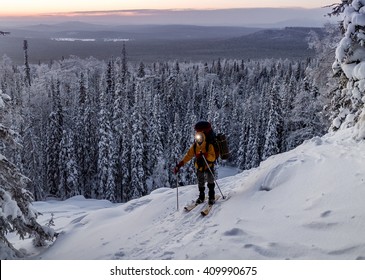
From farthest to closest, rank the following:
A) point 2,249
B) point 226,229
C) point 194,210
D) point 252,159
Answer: point 252,159 → point 194,210 → point 2,249 → point 226,229

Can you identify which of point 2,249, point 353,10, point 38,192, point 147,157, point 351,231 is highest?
point 353,10

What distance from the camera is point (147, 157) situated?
5044cm

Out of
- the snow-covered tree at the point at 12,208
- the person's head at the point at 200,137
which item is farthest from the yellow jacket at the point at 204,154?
the snow-covered tree at the point at 12,208

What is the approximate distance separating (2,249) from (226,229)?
5557 millimetres

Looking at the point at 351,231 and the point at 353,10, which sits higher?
the point at 353,10

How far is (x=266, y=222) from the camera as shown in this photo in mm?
7199

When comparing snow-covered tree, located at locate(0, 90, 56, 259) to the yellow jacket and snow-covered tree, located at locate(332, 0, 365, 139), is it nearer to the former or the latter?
the yellow jacket

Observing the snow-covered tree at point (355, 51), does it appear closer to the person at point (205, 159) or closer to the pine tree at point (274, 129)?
the person at point (205, 159)

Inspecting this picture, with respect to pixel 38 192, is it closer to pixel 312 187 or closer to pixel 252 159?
pixel 252 159

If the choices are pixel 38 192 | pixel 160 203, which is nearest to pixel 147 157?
pixel 38 192

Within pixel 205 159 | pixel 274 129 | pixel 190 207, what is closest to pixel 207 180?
pixel 205 159

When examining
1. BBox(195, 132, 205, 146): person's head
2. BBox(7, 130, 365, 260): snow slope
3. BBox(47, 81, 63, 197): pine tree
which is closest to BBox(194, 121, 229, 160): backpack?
BBox(195, 132, 205, 146): person's head

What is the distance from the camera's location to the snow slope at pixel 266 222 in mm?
6078
